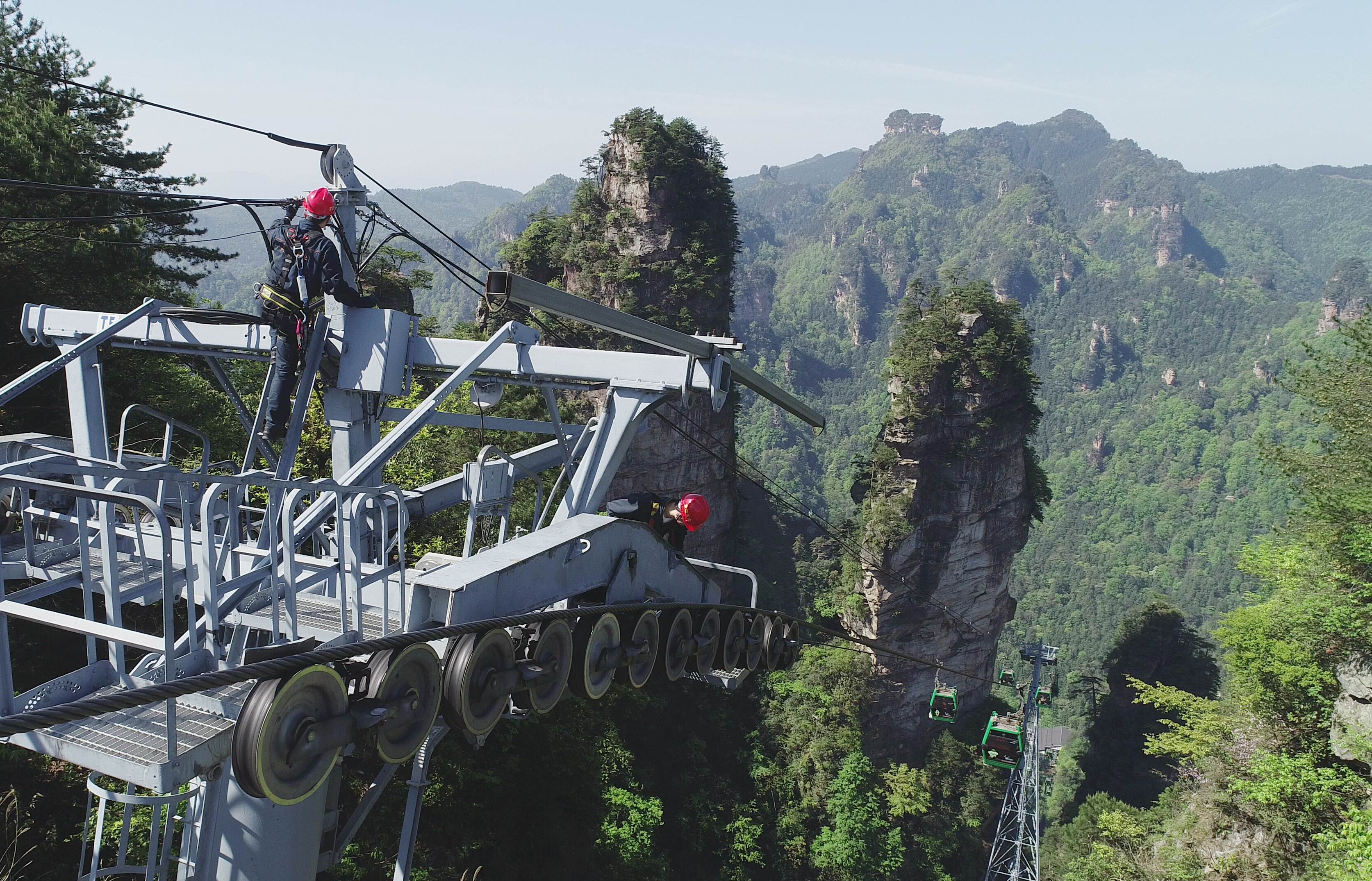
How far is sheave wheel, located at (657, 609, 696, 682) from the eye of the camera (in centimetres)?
833

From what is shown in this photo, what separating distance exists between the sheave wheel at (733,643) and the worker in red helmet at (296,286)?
16.3 feet

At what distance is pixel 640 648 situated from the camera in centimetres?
755

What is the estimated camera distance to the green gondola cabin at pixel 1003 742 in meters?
31.2

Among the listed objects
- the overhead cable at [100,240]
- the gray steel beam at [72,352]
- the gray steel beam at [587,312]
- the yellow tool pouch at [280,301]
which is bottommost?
the gray steel beam at [72,352]

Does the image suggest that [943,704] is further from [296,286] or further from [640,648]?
[296,286]

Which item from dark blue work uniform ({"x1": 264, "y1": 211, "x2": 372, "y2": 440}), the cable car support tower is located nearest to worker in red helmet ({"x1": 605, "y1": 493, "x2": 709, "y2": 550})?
the cable car support tower

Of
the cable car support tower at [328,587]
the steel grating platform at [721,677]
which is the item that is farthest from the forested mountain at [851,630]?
the steel grating platform at [721,677]

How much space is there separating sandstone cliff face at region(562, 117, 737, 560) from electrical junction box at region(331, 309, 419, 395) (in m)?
25.5

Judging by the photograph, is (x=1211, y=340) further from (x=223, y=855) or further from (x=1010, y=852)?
(x=223, y=855)

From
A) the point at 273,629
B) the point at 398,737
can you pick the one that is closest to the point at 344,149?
the point at 273,629

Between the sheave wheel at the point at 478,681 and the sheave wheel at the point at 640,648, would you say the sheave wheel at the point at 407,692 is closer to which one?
the sheave wheel at the point at 478,681

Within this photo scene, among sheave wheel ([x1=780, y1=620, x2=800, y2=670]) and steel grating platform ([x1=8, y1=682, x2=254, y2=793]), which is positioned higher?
steel grating platform ([x1=8, y1=682, x2=254, y2=793])

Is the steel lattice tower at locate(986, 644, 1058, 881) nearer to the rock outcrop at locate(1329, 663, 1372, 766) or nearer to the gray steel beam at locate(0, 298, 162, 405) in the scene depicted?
the rock outcrop at locate(1329, 663, 1372, 766)

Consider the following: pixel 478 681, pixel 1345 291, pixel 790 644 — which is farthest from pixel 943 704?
pixel 1345 291
